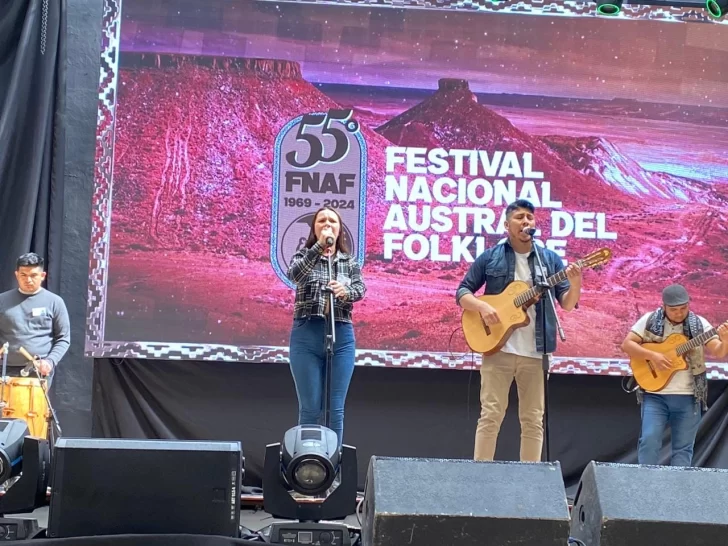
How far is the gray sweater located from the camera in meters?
5.76

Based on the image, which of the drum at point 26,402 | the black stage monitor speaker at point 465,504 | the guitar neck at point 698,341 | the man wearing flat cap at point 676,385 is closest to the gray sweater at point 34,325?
the drum at point 26,402

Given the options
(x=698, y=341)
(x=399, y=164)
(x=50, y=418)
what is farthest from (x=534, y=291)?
(x=50, y=418)

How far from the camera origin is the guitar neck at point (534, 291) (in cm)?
508

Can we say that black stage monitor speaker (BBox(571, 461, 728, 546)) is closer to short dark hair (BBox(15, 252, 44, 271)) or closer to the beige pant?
the beige pant

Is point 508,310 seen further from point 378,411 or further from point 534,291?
point 378,411

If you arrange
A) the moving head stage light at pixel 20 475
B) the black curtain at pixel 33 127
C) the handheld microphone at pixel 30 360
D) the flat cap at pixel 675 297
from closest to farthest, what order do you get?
the moving head stage light at pixel 20 475 < the flat cap at pixel 675 297 < the handheld microphone at pixel 30 360 < the black curtain at pixel 33 127

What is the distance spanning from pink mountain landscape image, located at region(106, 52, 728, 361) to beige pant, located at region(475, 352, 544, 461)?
35.8 inches

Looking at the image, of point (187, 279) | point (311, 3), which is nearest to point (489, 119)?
point (311, 3)

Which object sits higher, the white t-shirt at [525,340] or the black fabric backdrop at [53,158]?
the black fabric backdrop at [53,158]

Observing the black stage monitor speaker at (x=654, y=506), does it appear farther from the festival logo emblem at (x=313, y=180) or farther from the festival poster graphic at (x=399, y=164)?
the festival logo emblem at (x=313, y=180)

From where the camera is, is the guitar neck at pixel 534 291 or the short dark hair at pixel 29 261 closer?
the guitar neck at pixel 534 291

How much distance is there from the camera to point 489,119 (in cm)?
628

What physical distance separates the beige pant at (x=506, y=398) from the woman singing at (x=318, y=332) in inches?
31.7

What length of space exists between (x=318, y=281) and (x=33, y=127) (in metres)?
2.41
